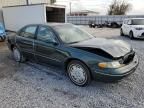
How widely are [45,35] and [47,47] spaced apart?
39cm

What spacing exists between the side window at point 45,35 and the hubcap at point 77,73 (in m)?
0.93

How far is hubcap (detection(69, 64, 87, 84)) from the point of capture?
3867mm

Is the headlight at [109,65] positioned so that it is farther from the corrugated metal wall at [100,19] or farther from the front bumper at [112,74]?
the corrugated metal wall at [100,19]

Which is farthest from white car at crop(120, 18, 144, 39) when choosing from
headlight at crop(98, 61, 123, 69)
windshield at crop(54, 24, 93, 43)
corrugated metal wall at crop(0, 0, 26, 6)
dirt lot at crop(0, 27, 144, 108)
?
corrugated metal wall at crop(0, 0, 26, 6)

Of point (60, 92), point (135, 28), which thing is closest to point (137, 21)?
point (135, 28)

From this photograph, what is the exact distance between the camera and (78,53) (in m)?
3.83

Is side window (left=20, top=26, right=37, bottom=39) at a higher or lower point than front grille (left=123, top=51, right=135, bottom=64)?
higher

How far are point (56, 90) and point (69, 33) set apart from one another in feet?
5.34

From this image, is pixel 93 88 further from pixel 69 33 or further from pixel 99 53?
pixel 69 33

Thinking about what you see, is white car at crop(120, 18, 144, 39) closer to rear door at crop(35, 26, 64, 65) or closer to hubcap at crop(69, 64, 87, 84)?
rear door at crop(35, 26, 64, 65)

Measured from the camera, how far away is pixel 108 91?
375 cm

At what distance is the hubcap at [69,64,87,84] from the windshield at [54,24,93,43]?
0.73 m

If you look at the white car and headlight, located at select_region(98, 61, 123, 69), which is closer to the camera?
headlight, located at select_region(98, 61, 123, 69)

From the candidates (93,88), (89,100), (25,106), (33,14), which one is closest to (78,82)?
(93,88)
